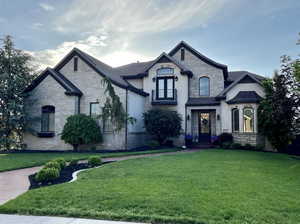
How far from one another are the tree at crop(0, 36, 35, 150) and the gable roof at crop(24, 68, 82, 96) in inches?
36.3

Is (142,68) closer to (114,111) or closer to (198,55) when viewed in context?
(198,55)

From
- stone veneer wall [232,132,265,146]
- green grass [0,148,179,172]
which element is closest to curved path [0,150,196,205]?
green grass [0,148,179,172]

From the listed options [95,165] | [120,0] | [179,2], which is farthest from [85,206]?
[179,2]

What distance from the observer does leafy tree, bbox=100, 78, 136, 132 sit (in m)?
15.5

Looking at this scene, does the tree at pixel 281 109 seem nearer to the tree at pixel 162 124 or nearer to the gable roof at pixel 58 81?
the tree at pixel 162 124

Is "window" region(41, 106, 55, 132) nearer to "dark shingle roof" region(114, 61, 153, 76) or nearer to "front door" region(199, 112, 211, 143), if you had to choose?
"dark shingle roof" region(114, 61, 153, 76)

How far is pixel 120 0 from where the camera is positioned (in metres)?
11.5

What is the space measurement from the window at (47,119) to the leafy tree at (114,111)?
465 cm

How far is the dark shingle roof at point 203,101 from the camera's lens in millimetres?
18656

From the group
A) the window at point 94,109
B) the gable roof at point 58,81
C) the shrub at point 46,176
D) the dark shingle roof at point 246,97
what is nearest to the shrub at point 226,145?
the dark shingle roof at point 246,97

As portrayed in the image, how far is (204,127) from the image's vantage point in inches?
776

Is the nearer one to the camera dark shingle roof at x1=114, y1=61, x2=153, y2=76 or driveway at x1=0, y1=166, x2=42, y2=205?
driveway at x1=0, y1=166, x2=42, y2=205

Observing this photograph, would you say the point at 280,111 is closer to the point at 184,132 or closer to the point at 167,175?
the point at 184,132

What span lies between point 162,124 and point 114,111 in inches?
157
